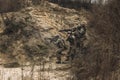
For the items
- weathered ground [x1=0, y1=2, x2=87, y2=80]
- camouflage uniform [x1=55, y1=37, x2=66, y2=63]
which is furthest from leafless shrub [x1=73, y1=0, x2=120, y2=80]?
camouflage uniform [x1=55, y1=37, x2=66, y2=63]

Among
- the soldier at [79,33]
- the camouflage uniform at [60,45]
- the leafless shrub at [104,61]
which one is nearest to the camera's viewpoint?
the leafless shrub at [104,61]

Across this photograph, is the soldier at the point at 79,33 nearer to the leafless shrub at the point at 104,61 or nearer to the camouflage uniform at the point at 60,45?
the camouflage uniform at the point at 60,45

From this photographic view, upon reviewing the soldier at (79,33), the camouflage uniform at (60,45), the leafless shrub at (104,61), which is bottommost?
the camouflage uniform at (60,45)

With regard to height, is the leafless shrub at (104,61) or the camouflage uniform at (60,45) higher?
the leafless shrub at (104,61)

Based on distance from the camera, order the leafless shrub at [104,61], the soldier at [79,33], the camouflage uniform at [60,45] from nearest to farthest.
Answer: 1. the leafless shrub at [104,61]
2. the camouflage uniform at [60,45]
3. the soldier at [79,33]

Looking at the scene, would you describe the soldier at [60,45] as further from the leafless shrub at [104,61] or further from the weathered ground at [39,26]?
the leafless shrub at [104,61]

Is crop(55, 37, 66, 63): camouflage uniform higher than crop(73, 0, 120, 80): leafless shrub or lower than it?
lower

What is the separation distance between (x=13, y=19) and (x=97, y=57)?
672cm

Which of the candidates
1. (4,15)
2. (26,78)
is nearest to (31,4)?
(4,15)

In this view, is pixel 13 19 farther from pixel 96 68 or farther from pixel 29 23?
pixel 96 68

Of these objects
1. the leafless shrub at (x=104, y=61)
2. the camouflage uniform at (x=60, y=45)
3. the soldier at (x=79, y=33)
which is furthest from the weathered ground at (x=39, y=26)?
the leafless shrub at (x=104, y=61)

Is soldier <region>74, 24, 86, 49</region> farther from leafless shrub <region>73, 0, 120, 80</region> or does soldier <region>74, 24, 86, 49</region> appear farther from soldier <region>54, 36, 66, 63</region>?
leafless shrub <region>73, 0, 120, 80</region>

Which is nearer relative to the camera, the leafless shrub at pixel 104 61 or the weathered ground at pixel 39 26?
the leafless shrub at pixel 104 61

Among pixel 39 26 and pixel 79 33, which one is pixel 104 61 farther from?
pixel 39 26
